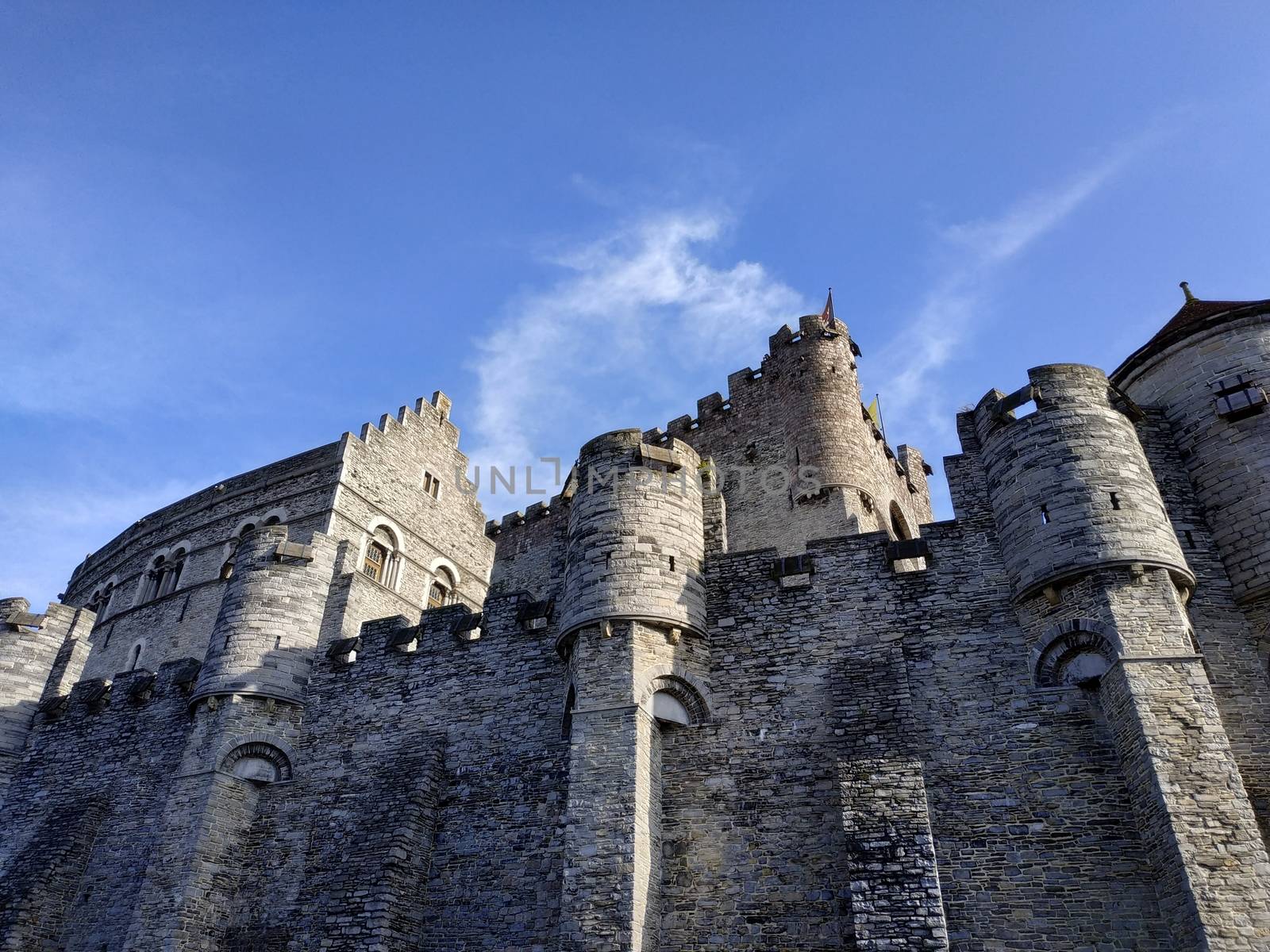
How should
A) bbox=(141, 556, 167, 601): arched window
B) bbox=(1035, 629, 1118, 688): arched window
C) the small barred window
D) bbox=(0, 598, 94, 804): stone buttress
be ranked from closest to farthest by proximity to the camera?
bbox=(1035, 629, 1118, 688): arched window → bbox=(0, 598, 94, 804): stone buttress → the small barred window → bbox=(141, 556, 167, 601): arched window

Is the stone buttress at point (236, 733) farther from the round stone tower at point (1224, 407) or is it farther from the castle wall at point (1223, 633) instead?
the round stone tower at point (1224, 407)

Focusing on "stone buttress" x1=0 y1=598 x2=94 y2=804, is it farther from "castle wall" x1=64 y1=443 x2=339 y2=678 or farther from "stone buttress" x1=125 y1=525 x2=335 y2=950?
"stone buttress" x1=125 y1=525 x2=335 y2=950

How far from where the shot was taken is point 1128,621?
431 inches

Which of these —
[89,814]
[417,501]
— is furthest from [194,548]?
[89,814]

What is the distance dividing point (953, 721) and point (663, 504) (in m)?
4.92

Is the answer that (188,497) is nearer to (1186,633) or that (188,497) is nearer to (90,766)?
(90,766)

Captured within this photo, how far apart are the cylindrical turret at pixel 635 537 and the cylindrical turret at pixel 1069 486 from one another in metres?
4.23

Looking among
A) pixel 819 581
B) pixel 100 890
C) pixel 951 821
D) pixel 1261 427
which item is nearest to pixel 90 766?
pixel 100 890

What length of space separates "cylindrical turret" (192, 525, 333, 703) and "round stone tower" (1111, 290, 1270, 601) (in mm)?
14056

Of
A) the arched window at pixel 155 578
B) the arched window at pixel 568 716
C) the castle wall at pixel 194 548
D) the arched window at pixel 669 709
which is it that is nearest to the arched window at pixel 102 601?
the castle wall at pixel 194 548

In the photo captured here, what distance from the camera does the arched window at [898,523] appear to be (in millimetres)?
23042

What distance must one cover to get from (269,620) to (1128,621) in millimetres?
13223

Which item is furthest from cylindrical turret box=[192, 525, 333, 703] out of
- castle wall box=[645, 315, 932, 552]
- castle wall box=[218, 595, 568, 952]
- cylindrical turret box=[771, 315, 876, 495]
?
cylindrical turret box=[771, 315, 876, 495]

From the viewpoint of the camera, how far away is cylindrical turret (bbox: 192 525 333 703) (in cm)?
1623
